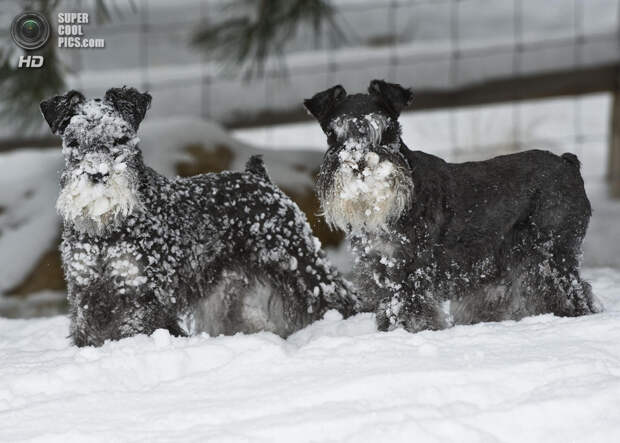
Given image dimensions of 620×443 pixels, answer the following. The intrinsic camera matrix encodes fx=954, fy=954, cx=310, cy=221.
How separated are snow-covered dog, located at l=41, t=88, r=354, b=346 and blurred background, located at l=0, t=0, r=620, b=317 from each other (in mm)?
2938

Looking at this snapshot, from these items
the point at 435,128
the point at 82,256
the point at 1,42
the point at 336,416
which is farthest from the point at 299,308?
the point at 435,128

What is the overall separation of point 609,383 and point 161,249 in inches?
97.4

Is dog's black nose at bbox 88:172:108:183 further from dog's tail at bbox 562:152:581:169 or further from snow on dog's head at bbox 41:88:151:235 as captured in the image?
dog's tail at bbox 562:152:581:169

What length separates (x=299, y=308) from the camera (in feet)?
19.7

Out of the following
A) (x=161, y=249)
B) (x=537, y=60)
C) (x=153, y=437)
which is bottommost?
(x=153, y=437)

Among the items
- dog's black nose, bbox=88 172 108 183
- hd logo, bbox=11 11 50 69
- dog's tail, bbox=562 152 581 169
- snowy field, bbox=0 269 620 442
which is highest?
hd logo, bbox=11 11 50 69

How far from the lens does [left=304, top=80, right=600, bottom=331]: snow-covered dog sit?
494cm

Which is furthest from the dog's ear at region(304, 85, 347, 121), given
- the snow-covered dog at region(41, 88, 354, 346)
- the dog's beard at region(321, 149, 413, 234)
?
the snow-covered dog at region(41, 88, 354, 346)

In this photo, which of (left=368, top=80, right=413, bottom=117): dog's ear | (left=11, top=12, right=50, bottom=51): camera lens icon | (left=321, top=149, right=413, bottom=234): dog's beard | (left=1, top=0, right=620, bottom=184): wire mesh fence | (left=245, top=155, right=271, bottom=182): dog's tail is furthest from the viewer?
(left=1, top=0, right=620, bottom=184): wire mesh fence

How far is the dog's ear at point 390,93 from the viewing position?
5.10 m

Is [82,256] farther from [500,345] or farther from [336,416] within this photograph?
[500,345]

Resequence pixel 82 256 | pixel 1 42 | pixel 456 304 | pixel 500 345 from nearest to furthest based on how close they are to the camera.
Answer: pixel 500 345, pixel 82 256, pixel 456 304, pixel 1 42

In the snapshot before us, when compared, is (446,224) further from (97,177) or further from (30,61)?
(30,61)

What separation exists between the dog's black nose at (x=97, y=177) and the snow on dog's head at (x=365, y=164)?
111cm
